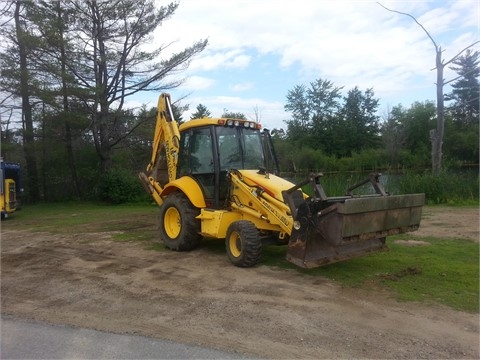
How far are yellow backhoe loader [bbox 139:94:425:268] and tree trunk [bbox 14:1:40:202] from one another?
1209cm

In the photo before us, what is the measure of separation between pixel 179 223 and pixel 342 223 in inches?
153

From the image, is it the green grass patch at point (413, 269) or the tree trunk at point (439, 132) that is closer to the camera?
the green grass patch at point (413, 269)

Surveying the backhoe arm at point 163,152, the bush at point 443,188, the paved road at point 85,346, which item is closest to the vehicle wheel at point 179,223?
the backhoe arm at point 163,152

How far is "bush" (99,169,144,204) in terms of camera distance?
70.1 feet

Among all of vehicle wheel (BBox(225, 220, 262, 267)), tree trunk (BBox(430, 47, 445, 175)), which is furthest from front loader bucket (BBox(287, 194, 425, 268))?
tree trunk (BBox(430, 47, 445, 175))

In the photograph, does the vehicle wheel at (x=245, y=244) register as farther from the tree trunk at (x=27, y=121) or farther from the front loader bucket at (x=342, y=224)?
the tree trunk at (x=27, y=121)

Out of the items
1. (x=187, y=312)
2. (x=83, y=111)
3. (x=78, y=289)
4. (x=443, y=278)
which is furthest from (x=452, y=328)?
(x=83, y=111)

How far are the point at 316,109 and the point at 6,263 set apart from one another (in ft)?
213

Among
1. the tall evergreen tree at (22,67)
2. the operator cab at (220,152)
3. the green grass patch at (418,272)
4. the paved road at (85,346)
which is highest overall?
the tall evergreen tree at (22,67)

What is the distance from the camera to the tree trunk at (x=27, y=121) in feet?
63.0

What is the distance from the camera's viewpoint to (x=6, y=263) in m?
7.93

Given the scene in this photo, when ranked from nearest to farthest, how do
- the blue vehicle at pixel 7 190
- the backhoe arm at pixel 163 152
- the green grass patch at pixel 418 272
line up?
1. the green grass patch at pixel 418 272
2. the backhoe arm at pixel 163 152
3. the blue vehicle at pixel 7 190

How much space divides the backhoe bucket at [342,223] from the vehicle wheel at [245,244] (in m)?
0.75

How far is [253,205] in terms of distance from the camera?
7.46 m
